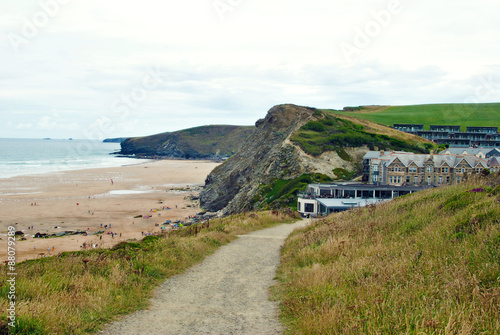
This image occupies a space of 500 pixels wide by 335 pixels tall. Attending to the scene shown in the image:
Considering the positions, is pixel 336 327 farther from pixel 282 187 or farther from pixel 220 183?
pixel 220 183

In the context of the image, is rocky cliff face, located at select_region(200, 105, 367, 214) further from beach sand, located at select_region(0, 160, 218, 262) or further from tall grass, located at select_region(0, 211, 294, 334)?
tall grass, located at select_region(0, 211, 294, 334)

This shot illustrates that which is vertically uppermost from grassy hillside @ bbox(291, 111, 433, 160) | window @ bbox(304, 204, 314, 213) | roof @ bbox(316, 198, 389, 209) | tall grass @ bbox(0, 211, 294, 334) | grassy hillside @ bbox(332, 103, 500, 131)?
grassy hillside @ bbox(332, 103, 500, 131)

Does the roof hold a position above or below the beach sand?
above

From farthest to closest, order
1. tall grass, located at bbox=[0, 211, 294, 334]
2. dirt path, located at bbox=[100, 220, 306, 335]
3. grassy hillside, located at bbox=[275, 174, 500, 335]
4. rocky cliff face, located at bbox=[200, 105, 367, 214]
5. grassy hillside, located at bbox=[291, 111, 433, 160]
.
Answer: grassy hillside, located at bbox=[291, 111, 433, 160]
rocky cliff face, located at bbox=[200, 105, 367, 214]
dirt path, located at bbox=[100, 220, 306, 335]
tall grass, located at bbox=[0, 211, 294, 334]
grassy hillside, located at bbox=[275, 174, 500, 335]

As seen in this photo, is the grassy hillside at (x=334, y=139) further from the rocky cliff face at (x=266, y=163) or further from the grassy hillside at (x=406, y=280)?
the grassy hillside at (x=406, y=280)

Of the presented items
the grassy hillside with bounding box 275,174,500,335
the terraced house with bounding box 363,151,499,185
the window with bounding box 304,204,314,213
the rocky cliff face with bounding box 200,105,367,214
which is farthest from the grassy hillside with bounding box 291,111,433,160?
the grassy hillside with bounding box 275,174,500,335

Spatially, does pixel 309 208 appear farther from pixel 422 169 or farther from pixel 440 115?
pixel 440 115

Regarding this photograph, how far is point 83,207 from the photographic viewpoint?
204 ft

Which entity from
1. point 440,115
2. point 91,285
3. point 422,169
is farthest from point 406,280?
point 440,115

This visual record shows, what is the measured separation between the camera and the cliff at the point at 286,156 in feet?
202

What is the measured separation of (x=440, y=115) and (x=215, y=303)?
6484 inches

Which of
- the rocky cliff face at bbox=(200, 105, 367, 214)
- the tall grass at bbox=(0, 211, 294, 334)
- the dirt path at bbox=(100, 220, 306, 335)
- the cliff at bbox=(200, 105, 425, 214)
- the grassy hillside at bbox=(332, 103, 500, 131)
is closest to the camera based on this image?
the tall grass at bbox=(0, 211, 294, 334)

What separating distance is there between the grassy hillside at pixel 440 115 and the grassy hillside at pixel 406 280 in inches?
5089

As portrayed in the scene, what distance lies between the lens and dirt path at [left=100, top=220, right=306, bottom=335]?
7566 mm
